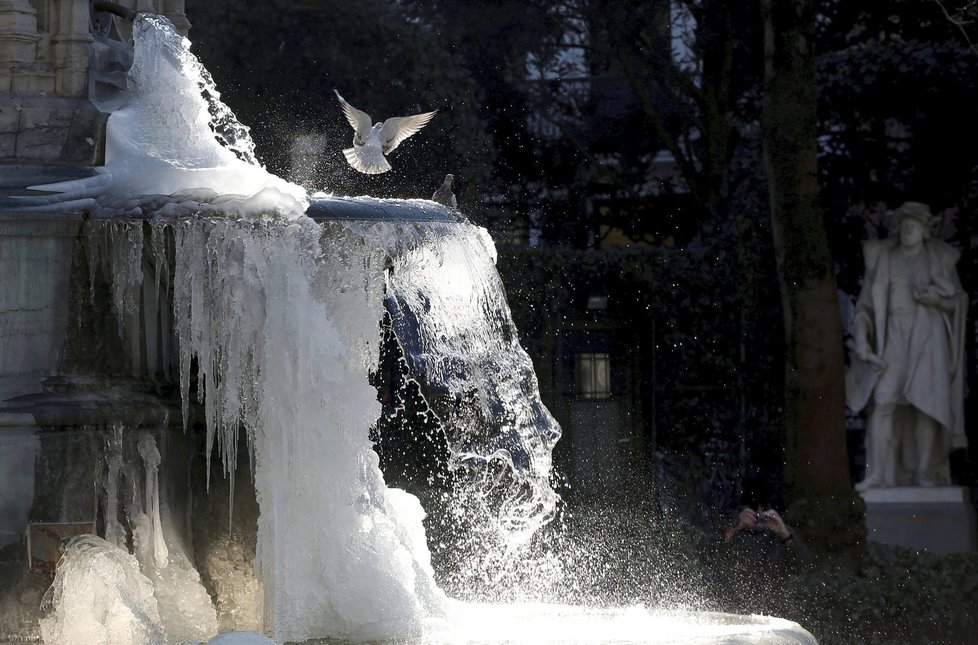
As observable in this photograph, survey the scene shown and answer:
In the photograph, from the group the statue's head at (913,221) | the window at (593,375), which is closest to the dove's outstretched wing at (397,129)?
the statue's head at (913,221)

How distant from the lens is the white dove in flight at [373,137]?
8.11 m

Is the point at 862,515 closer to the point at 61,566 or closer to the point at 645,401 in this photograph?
the point at 645,401

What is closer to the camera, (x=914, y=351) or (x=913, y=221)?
(x=913, y=221)

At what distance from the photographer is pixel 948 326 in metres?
14.1

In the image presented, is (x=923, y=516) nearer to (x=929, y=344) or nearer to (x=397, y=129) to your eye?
(x=929, y=344)

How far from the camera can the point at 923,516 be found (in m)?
13.8

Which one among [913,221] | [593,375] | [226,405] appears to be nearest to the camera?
[226,405]

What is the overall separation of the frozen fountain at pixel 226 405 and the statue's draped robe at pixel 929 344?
24.5ft

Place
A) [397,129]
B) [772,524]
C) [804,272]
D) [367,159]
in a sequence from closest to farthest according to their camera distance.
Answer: [367,159] → [397,129] → [772,524] → [804,272]

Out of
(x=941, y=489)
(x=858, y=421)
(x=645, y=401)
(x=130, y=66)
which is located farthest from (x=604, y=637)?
(x=858, y=421)

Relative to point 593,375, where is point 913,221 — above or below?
above

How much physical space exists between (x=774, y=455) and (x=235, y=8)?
636 centimetres

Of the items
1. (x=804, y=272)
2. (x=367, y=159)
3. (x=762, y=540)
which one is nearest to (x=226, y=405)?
(x=367, y=159)

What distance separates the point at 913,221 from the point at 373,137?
6944 mm
